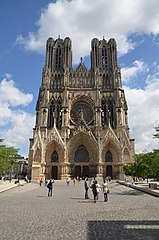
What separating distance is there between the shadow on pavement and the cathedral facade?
31171mm

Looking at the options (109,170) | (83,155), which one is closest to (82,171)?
(83,155)

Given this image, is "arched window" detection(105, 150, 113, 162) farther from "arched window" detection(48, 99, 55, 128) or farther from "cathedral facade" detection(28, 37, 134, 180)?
"arched window" detection(48, 99, 55, 128)

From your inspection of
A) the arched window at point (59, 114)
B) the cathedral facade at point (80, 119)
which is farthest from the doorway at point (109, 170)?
the arched window at point (59, 114)

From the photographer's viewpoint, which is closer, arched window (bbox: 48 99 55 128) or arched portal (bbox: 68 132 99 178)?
arched portal (bbox: 68 132 99 178)

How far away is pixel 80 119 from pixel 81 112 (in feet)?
5.80

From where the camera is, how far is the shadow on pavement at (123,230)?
516cm

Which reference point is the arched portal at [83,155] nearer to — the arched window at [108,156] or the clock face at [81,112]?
the arched window at [108,156]

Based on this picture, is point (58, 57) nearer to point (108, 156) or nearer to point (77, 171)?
point (108, 156)

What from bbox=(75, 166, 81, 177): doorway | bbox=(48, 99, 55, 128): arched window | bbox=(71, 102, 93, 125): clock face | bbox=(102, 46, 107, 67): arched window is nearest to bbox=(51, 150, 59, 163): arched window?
bbox=(75, 166, 81, 177): doorway

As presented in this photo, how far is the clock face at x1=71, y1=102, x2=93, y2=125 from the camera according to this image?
143 ft

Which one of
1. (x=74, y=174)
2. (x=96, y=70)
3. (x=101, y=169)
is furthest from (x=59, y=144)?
(x=96, y=70)

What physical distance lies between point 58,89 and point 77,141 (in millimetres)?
12443

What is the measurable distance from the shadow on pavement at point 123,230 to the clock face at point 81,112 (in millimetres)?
36176

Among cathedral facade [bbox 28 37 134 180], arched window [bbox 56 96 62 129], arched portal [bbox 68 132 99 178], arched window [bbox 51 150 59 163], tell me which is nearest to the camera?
cathedral facade [bbox 28 37 134 180]
